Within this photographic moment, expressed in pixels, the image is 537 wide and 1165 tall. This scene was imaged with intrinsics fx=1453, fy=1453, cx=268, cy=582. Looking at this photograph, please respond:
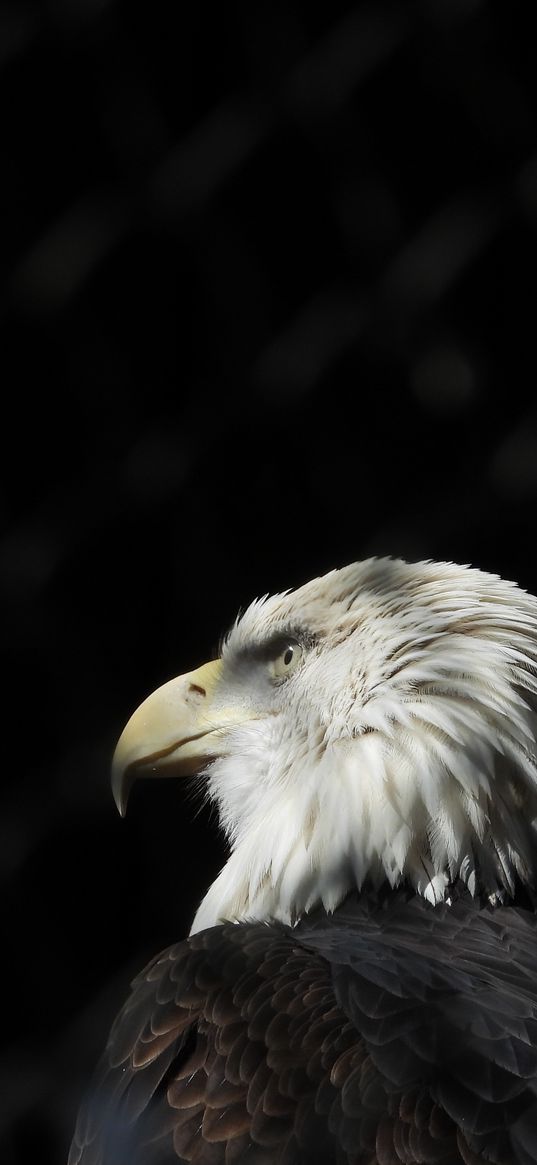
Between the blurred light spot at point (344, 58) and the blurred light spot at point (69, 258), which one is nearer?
the blurred light spot at point (69, 258)

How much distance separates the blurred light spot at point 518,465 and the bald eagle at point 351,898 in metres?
0.44

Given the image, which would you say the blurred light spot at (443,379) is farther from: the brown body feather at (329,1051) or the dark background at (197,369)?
the brown body feather at (329,1051)

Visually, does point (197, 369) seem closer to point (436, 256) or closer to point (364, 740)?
point (436, 256)

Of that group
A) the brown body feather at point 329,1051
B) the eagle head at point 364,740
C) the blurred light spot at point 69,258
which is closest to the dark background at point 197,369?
the blurred light spot at point 69,258

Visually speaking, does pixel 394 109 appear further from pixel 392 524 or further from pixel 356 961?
pixel 356 961

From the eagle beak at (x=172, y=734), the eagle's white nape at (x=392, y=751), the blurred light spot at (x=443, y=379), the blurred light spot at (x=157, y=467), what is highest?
the blurred light spot at (x=157, y=467)

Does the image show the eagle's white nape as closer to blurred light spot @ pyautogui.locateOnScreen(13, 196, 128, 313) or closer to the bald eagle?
the bald eagle

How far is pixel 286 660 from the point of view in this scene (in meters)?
1.78

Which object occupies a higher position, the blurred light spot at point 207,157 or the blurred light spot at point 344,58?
the blurred light spot at point 344,58

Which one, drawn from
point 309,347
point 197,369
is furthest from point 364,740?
point 197,369

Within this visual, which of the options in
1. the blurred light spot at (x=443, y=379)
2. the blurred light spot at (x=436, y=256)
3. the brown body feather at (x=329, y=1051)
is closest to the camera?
the brown body feather at (x=329, y=1051)

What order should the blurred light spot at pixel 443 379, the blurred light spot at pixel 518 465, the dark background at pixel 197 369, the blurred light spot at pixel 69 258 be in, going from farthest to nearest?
the blurred light spot at pixel 443 379, the blurred light spot at pixel 518 465, the dark background at pixel 197 369, the blurred light spot at pixel 69 258

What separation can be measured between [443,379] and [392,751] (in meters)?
0.95

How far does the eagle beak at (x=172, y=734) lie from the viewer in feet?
5.57
